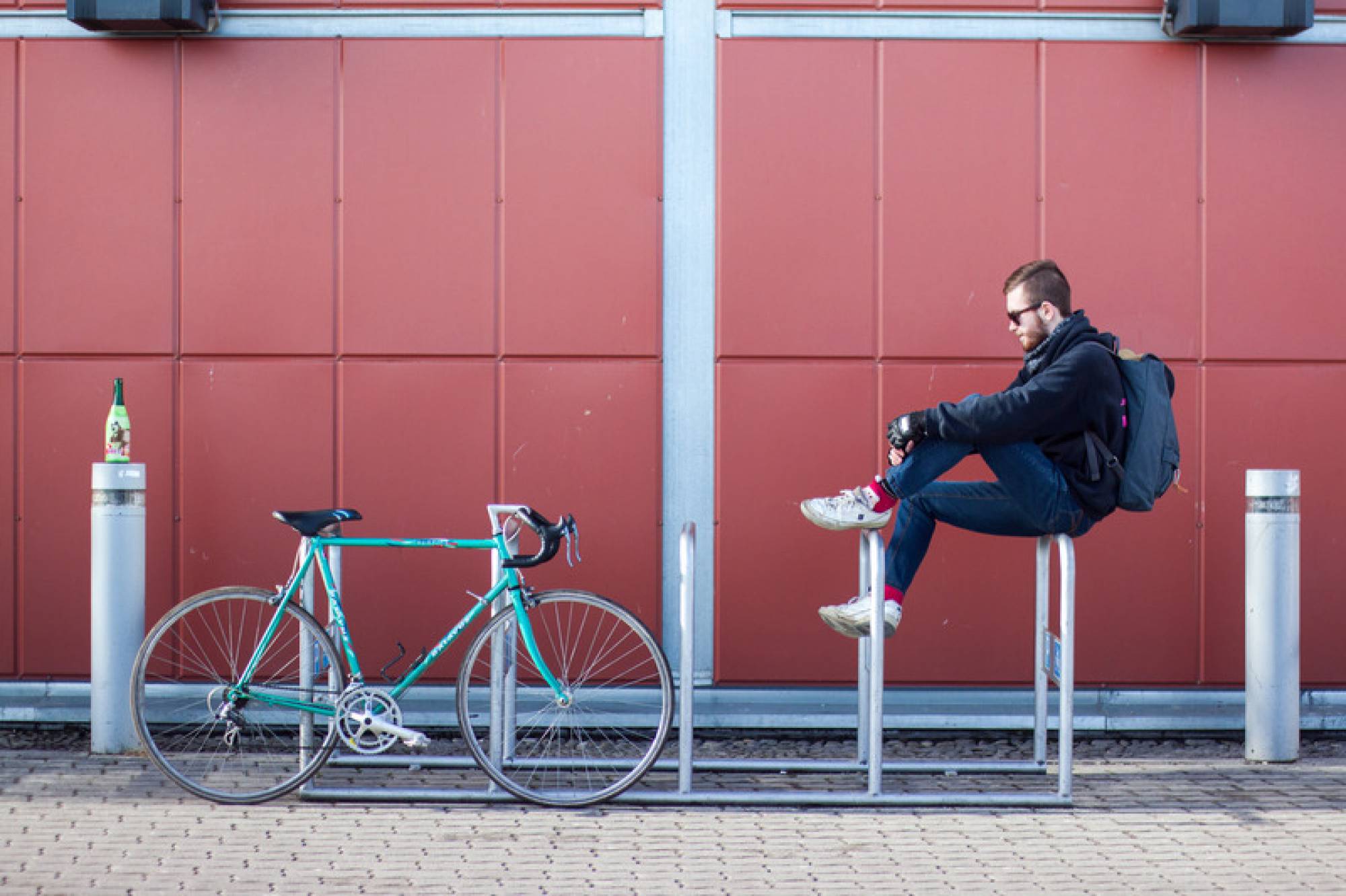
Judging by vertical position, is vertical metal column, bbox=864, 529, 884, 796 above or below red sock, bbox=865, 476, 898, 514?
below

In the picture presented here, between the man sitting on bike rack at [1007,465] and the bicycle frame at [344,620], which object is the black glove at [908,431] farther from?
the bicycle frame at [344,620]

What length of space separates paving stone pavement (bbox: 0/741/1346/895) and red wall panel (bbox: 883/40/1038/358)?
260 cm

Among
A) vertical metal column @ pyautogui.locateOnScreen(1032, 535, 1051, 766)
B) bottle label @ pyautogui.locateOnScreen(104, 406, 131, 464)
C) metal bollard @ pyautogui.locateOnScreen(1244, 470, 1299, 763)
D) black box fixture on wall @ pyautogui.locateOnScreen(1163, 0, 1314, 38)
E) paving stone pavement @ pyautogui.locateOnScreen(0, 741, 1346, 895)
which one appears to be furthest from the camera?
black box fixture on wall @ pyautogui.locateOnScreen(1163, 0, 1314, 38)

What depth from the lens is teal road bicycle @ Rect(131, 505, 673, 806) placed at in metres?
5.03

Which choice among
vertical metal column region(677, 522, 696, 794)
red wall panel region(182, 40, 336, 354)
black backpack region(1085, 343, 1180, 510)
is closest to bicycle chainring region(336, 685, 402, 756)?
vertical metal column region(677, 522, 696, 794)

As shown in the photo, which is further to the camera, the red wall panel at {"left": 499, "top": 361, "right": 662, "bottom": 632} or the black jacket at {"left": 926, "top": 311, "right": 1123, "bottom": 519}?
the red wall panel at {"left": 499, "top": 361, "right": 662, "bottom": 632}

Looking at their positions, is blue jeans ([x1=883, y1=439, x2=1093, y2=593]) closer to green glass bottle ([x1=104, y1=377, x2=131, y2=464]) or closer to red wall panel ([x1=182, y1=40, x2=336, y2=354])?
red wall panel ([x1=182, y1=40, x2=336, y2=354])

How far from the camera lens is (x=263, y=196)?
22.2 feet

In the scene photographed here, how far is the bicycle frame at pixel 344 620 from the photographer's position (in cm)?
504

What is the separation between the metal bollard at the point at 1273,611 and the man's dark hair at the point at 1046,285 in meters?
1.32

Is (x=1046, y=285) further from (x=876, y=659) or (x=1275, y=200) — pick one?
(x=1275, y=200)

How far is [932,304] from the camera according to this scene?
22.0ft

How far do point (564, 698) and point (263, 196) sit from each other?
3.31m

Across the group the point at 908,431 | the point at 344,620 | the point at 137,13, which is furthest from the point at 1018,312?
the point at 137,13
